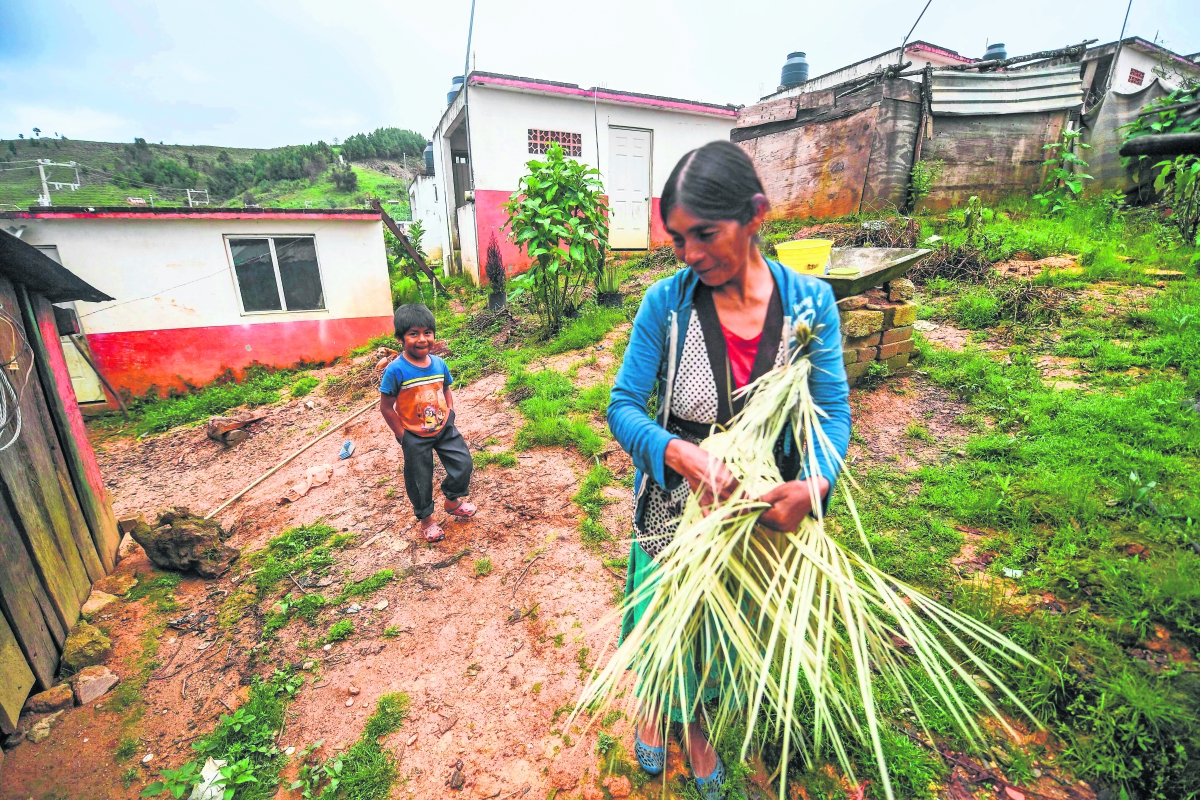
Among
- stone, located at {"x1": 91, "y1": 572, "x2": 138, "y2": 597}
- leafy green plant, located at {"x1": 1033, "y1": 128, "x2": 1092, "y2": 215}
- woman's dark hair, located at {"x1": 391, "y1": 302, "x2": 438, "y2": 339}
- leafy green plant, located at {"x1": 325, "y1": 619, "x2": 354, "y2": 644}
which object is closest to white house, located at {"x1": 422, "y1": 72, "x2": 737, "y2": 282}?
leafy green plant, located at {"x1": 1033, "y1": 128, "x2": 1092, "y2": 215}

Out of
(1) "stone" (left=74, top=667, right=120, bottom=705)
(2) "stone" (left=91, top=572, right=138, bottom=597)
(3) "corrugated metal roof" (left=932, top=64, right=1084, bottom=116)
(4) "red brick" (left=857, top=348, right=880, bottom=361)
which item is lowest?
(2) "stone" (left=91, top=572, right=138, bottom=597)

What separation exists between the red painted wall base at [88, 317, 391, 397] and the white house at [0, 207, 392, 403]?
1 centimetres

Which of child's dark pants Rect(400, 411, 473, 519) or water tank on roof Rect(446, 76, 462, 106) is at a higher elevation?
water tank on roof Rect(446, 76, 462, 106)

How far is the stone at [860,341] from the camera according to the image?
3.93 meters

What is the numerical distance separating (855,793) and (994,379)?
3322 millimetres

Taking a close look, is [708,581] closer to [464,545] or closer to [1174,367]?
[464,545]

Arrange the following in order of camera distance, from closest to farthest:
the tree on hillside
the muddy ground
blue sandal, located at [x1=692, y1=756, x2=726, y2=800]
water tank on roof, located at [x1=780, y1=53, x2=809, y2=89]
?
blue sandal, located at [x1=692, y1=756, x2=726, y2=800] → the muddy ground → water tank on roof, located at [x1=780, y1=53, x2=809, y2=89] → the tree on hillside

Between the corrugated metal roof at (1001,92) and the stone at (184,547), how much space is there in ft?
31.7

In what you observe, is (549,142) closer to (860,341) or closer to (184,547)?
(860,341)

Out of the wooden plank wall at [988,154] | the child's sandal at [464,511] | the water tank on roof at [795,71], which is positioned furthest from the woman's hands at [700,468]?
the water tank on roof at [795,71]

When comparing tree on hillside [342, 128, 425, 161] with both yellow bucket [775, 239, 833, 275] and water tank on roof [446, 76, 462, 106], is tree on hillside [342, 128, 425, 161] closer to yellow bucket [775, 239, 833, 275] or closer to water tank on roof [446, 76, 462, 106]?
water tank on roof [446, 76, 462, 106]

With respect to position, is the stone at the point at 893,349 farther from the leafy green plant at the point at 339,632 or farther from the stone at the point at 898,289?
the leafy green plant at the point at 339,632

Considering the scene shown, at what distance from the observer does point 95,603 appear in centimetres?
283

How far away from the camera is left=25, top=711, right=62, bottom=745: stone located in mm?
2053
